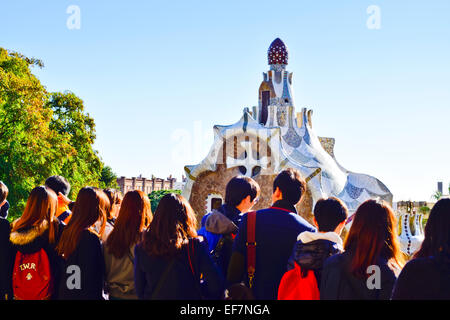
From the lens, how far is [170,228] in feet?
12.2

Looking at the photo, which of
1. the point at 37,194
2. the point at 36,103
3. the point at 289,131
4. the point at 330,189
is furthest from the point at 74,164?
the point at 37,194

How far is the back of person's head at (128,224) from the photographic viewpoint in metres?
4.15

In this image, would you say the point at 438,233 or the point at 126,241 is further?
the point at 126,241

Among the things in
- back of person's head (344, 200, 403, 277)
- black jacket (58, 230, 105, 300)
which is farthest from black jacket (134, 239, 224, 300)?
back of person's head (344, 200, 403, 277)

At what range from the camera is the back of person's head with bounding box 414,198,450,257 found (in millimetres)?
3037

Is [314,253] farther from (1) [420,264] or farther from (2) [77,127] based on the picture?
(2) [77,127]

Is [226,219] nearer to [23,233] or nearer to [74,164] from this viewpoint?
[23,233]

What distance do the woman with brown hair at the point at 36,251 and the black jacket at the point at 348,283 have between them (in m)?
2.05

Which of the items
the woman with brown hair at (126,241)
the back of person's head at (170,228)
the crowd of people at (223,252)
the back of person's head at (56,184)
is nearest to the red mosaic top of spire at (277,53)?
the back of person's head at (56,184)

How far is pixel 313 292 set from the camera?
369 cm

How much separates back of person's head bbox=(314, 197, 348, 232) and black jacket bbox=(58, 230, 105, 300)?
1591 mm

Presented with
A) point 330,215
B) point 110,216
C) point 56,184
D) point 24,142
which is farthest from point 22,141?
point 330,215

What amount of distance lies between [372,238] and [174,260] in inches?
48.8
